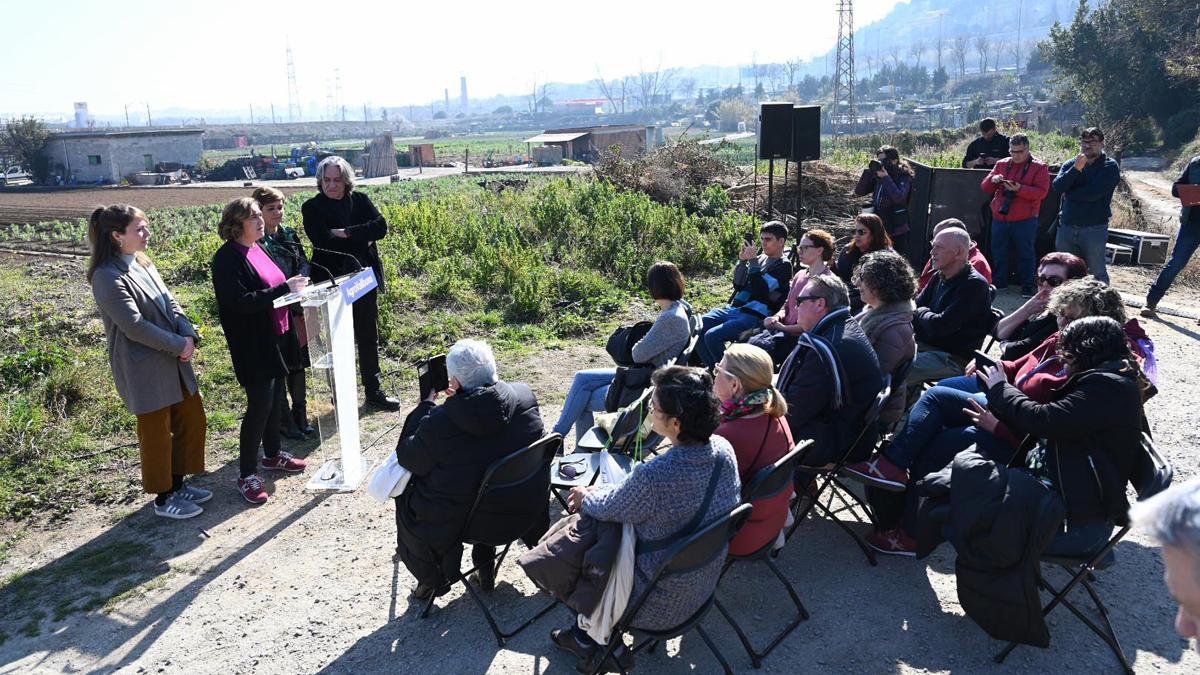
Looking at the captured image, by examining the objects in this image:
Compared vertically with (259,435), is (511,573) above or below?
below

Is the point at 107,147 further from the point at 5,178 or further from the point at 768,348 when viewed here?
the point at 768,348

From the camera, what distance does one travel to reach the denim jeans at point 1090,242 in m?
8.41

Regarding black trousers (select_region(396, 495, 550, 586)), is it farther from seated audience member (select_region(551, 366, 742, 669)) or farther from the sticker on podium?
the sticker on podium

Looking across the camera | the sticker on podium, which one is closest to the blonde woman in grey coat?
the sticker on podium

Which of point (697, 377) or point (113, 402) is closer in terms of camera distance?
point (697, 377)

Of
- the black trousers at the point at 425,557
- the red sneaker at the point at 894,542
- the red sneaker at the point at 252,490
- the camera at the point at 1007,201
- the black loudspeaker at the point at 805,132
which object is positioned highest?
the black loudspeaker at the point at 805,132

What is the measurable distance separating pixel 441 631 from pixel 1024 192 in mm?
7709

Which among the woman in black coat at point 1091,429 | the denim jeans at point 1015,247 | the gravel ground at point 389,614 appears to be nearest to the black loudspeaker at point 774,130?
the denim jeans at point 1015,247

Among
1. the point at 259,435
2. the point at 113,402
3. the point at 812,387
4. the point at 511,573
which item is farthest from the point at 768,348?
the point at 113,402

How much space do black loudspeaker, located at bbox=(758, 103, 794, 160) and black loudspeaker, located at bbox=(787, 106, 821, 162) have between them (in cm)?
7

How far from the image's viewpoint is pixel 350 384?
4996 mm

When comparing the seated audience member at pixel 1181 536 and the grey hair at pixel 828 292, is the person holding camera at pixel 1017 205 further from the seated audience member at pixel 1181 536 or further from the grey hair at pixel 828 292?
the seated audience member at pixel 1181 536

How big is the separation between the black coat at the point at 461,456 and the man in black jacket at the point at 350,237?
7.97ft

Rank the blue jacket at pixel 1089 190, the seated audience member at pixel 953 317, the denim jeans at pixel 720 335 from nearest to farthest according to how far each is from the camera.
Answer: the seated audience member at pixel 953 317 → the denim jeans at pixel 720 335 → the blue jacket at pixel 1089 190
